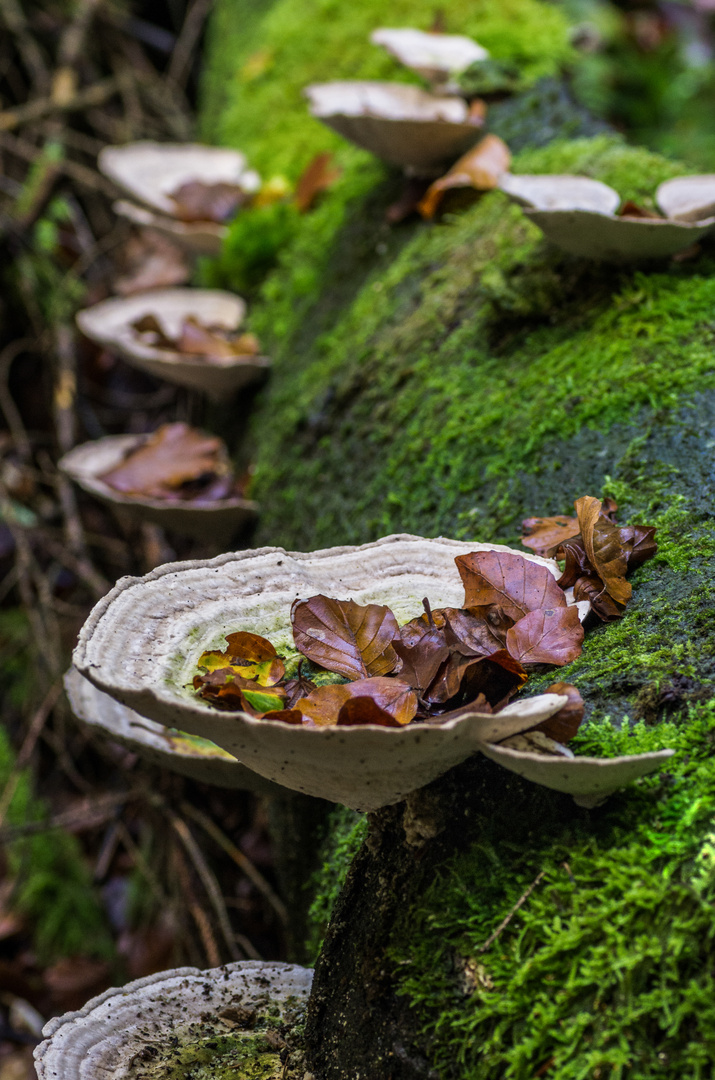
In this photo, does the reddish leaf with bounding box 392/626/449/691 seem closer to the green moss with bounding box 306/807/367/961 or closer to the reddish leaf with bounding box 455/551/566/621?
the reddish leaf with bounding box 455/551/566/621

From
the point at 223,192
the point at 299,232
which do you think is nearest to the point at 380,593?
the point at 299,232

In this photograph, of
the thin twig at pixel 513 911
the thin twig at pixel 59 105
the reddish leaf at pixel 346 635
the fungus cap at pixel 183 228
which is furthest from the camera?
the thin twig at pixel 59 105

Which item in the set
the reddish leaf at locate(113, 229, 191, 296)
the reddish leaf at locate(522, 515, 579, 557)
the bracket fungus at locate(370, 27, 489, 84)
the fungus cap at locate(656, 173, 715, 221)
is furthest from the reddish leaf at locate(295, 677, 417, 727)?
the reddish leaf at locate(113, 229, 191, 296)

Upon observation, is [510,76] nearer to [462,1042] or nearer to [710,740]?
[710,740]

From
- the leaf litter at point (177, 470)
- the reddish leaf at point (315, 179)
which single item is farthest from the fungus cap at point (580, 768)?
the reddish leaf at point (315, 179)

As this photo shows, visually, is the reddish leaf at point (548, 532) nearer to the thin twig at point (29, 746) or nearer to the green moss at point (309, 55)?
the thin twig at point (29, 746)

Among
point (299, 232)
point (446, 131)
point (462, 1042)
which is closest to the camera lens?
point (462, 1042)

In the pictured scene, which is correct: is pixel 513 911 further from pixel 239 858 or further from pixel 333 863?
pixel 239 858
